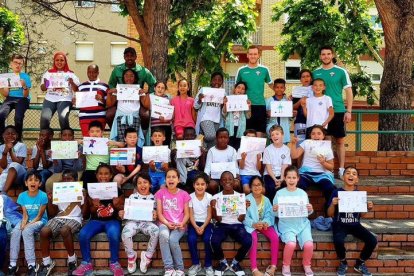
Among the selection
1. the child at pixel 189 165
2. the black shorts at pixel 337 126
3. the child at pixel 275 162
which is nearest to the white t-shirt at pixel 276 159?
the child at pixel 275 162

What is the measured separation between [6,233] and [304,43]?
1228 centimetres

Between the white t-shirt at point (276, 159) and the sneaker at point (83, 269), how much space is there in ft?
9.07

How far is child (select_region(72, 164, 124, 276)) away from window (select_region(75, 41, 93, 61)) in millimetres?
22400

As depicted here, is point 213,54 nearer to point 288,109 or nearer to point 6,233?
point 288,109

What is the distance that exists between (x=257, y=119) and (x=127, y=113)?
6.93ft

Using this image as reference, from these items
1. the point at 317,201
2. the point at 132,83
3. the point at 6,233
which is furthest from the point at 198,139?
the point at 6,233

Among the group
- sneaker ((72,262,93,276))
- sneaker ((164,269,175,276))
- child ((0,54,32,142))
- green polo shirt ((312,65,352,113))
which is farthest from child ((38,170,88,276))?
green polo shirt ((312,65,352,113))

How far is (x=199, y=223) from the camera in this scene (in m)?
6.45

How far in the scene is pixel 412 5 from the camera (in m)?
10.0

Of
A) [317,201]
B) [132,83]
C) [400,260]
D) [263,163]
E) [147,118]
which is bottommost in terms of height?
[400,260]

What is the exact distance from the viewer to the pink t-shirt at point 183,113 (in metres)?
7.88

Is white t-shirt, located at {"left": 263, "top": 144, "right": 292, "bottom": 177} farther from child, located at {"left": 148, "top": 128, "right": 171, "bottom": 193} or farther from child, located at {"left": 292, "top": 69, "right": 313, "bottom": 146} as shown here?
child, located at {"left": 148, "top": 128, "right": 171, "bottom": 193}

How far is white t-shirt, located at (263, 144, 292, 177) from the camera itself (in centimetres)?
716

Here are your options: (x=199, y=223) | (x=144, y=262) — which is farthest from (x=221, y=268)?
(x=144, y=262)
